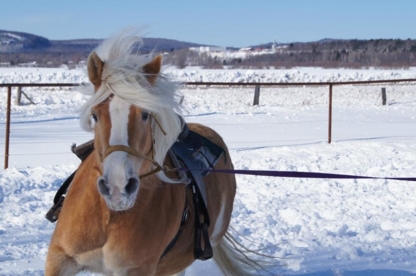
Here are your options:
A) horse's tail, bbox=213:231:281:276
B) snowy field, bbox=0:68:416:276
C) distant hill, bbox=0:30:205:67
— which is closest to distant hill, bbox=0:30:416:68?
distant hill, bbox=0:30:205:67

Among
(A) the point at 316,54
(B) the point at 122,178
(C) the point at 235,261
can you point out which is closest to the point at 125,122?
(B) the point at 122,178

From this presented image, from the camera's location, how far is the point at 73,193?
2.84m

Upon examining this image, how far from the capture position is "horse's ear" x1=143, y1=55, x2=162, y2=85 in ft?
9.15

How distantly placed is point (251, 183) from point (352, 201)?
1.39 m

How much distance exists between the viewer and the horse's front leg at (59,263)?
2.66 metres

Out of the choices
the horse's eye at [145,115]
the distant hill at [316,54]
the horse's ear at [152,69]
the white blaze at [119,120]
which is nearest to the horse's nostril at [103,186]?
the white blaze at [119,120]

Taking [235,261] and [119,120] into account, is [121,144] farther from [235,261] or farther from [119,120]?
[235,261]

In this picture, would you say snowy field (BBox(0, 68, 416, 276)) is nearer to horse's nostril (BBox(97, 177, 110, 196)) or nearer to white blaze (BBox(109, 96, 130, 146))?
white blaze (BBox(109, 96, 130, 146))

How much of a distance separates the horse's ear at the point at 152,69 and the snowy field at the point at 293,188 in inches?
11.0

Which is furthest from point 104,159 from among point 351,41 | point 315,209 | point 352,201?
point 351,41

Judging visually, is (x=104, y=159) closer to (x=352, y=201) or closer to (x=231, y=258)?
(x=231, y=258)

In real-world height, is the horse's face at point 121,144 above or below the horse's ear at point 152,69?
below

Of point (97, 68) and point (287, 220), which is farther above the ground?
point (97, 68)

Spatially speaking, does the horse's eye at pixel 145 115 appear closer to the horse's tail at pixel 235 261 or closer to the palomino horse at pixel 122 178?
the palomino horse at pixel 122 178
